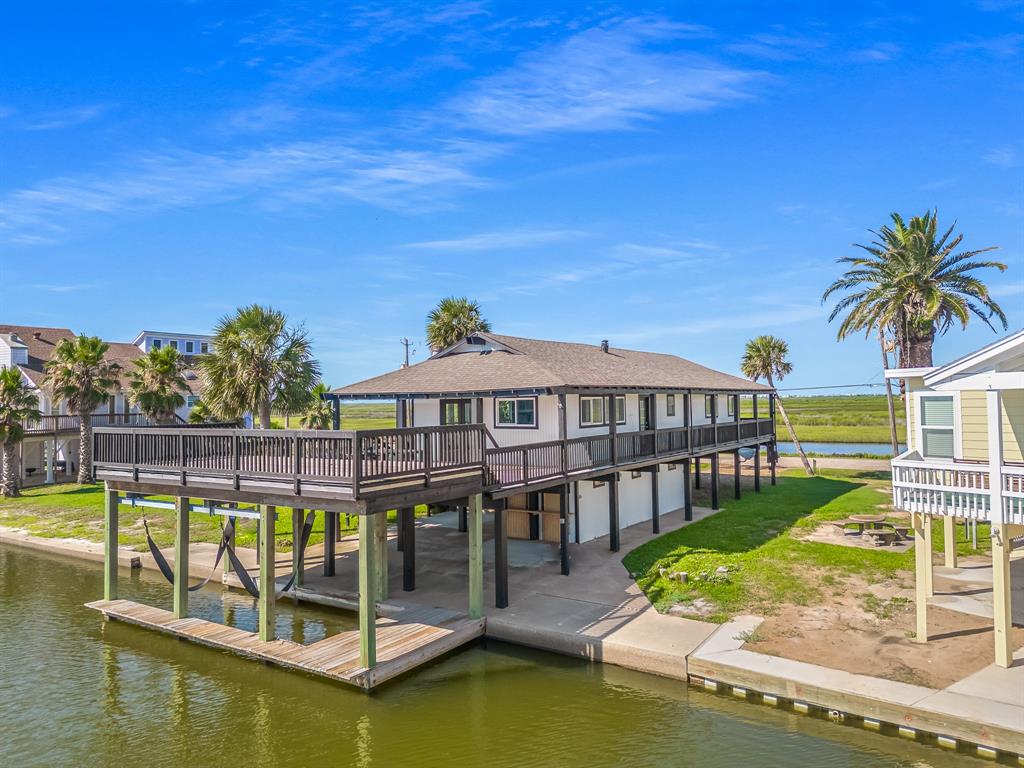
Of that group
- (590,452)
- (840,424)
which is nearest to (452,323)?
(590,452)

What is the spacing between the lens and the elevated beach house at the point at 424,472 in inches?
464

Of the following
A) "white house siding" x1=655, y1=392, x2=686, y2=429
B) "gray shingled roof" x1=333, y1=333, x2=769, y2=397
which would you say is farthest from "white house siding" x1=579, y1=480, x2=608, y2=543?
"white house siding" x1=655, y1=392, x2=686, y2=429

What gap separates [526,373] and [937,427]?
10.1m

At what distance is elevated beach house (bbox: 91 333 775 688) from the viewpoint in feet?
38.7

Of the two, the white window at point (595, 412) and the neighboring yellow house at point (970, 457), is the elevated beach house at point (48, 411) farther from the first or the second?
the neighboring yellow house at point (970, 457)

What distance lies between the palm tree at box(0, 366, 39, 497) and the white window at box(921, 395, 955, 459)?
35674 mm

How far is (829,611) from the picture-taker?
13484mm

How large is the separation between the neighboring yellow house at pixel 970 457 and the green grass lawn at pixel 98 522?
17172 mm

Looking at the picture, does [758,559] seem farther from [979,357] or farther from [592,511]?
[979,357]

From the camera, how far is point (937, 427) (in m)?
14.6

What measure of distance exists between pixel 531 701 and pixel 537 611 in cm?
315

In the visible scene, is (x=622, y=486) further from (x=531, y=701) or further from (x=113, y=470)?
(x=113, y=470)

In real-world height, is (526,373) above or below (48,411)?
above

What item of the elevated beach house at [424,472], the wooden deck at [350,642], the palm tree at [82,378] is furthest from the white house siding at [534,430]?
the palm tree at [82,378]
